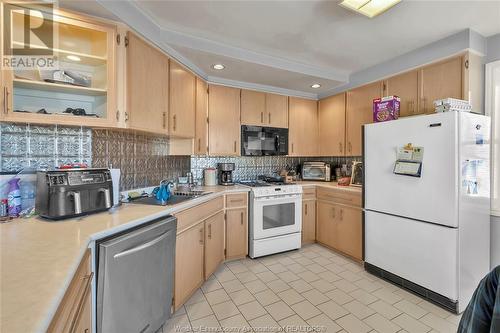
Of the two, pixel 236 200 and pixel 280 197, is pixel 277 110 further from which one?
pixel 236 200

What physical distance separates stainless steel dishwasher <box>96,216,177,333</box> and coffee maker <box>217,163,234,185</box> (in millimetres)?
1628

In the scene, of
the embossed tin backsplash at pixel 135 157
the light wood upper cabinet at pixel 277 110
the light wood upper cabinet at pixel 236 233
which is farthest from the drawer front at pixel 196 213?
the light wood upper cabinet at pixel 277 110

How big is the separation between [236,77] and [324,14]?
1.39m

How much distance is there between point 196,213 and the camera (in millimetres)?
2064

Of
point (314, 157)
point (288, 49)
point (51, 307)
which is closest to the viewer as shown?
point (51, 307)

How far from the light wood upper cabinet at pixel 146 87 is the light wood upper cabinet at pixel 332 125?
2.43 metres

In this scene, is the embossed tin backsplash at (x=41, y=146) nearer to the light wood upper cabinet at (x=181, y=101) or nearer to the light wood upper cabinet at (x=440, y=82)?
the light wood upper cabinet at (x=181, y=101)

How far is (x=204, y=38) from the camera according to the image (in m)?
2.28

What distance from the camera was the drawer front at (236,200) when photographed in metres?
2.77

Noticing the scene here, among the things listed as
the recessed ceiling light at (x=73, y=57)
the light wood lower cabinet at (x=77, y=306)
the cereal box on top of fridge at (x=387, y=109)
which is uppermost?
the recessed ceiling light at (x=73, y=57)

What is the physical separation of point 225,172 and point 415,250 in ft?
7.44

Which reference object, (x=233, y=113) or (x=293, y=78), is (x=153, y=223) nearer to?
(x=233, y=113)

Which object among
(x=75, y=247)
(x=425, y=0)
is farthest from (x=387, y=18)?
(x=75, y=247)

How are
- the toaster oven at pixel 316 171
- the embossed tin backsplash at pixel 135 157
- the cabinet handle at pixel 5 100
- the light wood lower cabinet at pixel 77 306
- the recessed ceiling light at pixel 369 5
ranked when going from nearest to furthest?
the light wood lower cabinet at pixel 77 306 → the cabinet handle at pixel 5 100 → the recessed ceiling light at pixel 369 5 → the embossed tin backsplash at pixel 135 157 → the toaster oven at pixel 316 171
